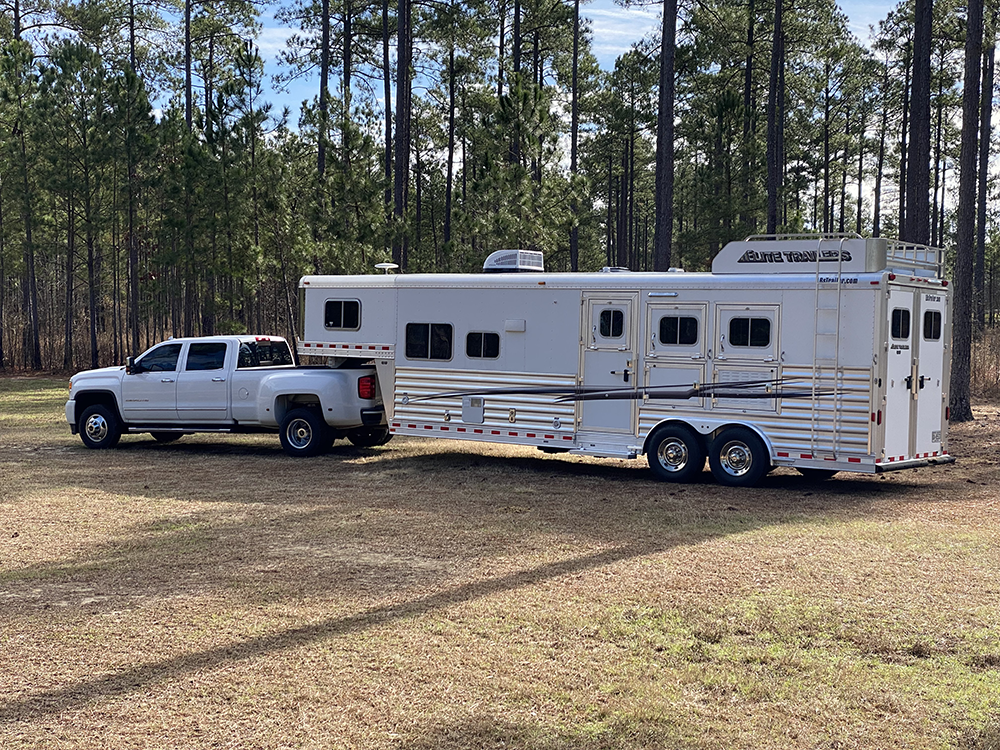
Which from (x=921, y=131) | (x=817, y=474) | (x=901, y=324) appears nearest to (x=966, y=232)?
(x=921, y=131)

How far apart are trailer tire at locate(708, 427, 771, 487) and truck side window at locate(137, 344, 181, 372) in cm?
816

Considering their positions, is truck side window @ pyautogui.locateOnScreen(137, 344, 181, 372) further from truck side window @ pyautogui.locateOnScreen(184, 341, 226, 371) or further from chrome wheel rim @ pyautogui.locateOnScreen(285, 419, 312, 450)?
chrome wheel rim @ pyautogui.locateOnScreen(285, 419, 312, 450)

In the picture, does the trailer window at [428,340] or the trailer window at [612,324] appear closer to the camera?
the trailer window at [612,324]

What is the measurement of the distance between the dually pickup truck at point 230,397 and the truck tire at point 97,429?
2 centimetres

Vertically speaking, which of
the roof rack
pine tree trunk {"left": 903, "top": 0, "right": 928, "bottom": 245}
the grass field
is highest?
pine tree trunk {"left": 903, "top": 0, "right": 928, "bottom": 245}

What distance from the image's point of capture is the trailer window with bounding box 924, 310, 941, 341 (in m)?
Answer: 12.6

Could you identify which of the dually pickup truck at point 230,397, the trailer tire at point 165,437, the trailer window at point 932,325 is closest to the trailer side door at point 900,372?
the trailer window at point 932,325

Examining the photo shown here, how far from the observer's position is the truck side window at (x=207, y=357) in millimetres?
15789

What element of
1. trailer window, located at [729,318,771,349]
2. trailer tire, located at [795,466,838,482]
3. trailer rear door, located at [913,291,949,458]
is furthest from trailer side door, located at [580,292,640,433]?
trailer rear door, located at [913,291,949,458]

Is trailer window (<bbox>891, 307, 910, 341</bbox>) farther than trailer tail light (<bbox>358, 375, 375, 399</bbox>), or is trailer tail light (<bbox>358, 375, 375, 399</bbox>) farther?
trailer tail light (<bbox>358, 375, 375, 399</bbox>)

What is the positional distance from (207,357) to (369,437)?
270 cm

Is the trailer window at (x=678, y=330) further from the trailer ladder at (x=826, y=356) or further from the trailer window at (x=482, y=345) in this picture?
the trailer window at (x=482, y=345)

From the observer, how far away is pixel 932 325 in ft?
41.8

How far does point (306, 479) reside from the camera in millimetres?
13211
